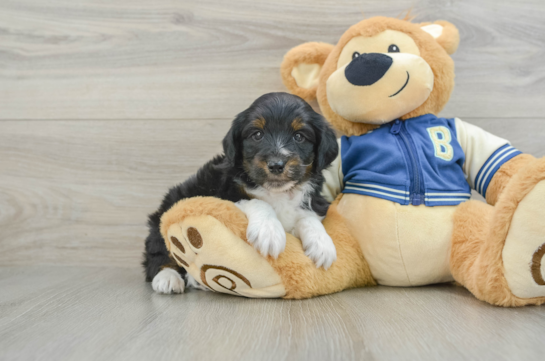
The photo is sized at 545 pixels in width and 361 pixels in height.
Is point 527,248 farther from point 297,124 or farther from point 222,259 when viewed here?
point 222,259

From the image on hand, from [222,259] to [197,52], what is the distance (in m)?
1.24

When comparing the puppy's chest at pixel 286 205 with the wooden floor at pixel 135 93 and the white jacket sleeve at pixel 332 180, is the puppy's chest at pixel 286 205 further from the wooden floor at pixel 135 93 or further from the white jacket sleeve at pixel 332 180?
the wooden floor at pixel 135 93

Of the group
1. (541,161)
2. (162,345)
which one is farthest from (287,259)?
(541,161)

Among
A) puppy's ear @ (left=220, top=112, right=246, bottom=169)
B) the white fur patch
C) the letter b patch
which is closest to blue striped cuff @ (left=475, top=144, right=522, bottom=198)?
the letter b patch

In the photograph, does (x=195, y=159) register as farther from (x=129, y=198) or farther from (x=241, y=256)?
(x=241, y=256)

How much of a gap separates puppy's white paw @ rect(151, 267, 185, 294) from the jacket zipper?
979 millimetres

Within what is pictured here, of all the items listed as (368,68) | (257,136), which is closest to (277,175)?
(257,136)

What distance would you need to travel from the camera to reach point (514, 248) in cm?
123

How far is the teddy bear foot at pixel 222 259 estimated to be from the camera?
1.36 meters

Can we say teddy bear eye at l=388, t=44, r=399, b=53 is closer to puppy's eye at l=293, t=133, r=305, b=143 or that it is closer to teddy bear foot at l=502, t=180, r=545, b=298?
puppy's eye at l=293, t=133, r=305, b=143

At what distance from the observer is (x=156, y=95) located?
216 cm

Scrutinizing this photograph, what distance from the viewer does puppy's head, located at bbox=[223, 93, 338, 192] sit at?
4.67ft

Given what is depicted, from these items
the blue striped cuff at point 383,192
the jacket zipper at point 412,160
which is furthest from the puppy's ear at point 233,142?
the jacket zipper at point 412,160

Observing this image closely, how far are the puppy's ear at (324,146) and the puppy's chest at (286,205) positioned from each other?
6.0 inches
